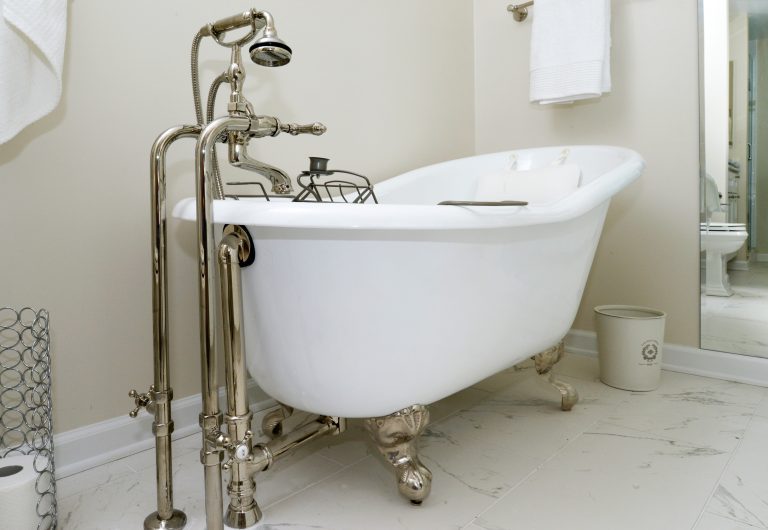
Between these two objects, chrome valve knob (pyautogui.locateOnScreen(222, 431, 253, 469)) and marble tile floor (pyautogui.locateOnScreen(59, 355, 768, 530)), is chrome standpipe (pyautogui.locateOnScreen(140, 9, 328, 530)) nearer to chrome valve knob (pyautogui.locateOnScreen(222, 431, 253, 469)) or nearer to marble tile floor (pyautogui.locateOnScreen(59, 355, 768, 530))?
chrome valve knob (pyautogui.locateOnScreen(222, 431, 253, 469))

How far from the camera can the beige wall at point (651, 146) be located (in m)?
1.73

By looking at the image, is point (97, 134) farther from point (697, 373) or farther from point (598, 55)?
point (697, 373)

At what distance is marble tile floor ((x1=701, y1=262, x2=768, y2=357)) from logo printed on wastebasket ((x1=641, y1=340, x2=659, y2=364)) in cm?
28

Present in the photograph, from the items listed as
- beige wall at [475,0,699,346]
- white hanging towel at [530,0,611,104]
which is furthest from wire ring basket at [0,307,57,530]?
beige wall at [475,0,699,346]

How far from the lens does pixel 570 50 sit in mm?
1772

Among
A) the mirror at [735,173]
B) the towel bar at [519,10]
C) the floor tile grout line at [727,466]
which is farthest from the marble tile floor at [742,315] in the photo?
the towel bar at [519,10]

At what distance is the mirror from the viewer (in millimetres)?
1598

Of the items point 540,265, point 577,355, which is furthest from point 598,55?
point 577,355

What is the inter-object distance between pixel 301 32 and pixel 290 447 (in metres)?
1.18

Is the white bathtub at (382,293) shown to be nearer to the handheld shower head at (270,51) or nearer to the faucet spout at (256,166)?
the faucet spout at (256,166)

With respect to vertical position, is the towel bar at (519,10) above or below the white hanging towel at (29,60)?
above

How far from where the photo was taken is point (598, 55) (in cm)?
172

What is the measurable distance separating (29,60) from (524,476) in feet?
4.17

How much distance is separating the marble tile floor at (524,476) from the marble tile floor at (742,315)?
21cm
